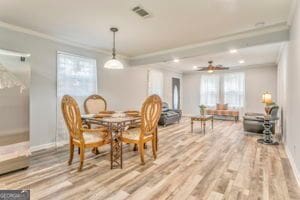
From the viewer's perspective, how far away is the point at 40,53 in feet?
12.3

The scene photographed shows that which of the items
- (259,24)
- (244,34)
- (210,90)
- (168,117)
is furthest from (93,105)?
(210,90)

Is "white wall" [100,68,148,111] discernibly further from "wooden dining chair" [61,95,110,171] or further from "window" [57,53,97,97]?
"wooden dining chair" [61,95,110,171]

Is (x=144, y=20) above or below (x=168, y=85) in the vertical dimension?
above

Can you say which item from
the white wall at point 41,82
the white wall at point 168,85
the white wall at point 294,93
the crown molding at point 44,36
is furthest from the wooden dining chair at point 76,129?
the white wall at point 168,85

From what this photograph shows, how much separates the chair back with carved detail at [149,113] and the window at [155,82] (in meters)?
4.12

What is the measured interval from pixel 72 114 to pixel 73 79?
188 centimetres

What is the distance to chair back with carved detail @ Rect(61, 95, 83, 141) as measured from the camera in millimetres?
2668

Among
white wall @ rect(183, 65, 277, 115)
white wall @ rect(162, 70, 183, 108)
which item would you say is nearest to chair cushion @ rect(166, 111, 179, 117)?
white wall @ rect(162, 70, 183, 108)

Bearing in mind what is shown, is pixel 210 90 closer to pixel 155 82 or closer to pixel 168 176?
pixel 155 82

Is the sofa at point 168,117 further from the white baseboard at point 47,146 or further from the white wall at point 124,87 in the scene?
the white baseboard at point 47,146

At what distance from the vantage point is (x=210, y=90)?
364 inches

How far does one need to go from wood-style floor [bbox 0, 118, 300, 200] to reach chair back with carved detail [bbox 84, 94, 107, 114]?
0.96 metres

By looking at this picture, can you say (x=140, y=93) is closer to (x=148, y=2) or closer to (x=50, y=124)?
(x=50, y=124)

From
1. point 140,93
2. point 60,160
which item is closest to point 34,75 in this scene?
point 60,160
